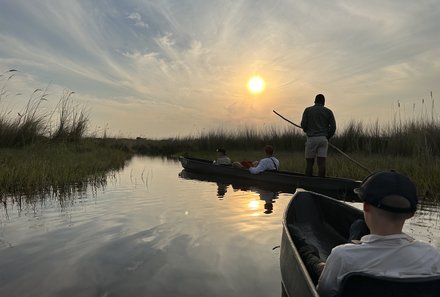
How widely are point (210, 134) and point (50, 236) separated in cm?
2658

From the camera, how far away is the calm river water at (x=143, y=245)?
4344 mm

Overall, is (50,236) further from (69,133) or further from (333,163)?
(69,133)

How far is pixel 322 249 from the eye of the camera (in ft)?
19.0

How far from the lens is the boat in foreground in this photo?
2.41 meters

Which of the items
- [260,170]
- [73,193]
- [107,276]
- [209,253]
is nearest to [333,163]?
[260,170]

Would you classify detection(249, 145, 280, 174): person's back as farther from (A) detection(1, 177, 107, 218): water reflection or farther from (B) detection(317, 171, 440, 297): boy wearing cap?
(B) detection(317, 171, 440, 297): boy wearing cap

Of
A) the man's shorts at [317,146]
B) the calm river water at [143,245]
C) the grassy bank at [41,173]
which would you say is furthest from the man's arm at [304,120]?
the grassy bank at [41,173]

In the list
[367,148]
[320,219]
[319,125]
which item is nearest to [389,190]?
[320,219]

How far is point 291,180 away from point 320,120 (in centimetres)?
209

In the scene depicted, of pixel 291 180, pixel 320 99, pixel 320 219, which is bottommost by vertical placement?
pixel 320 219

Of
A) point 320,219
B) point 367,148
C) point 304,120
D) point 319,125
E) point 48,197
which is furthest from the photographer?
point 367,148

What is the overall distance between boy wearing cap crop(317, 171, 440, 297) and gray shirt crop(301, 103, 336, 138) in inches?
382

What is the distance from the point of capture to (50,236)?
20.4 ft

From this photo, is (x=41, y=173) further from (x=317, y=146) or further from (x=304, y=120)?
(x=317, y=146)
